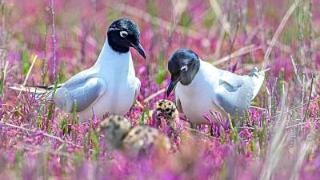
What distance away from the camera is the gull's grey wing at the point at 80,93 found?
5.73m

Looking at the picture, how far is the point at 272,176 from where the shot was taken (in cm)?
403

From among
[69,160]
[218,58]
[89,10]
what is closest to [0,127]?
[69,160]

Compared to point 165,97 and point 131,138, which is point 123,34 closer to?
point 165,97

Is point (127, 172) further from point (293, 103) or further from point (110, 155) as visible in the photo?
point (293, 103)

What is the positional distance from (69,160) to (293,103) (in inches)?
63.0

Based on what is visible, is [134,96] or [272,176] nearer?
[272,176]

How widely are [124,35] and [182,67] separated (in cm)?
49

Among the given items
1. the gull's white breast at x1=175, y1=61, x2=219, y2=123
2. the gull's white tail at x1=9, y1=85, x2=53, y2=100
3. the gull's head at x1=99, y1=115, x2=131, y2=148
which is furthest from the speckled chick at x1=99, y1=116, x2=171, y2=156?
the gull's white tail at x1=9, y1=85, x2=53, y2=100

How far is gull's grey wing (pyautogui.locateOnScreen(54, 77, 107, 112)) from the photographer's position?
5734 millimetres

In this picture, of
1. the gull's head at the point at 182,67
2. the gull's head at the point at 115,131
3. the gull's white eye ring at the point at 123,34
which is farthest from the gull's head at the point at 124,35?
the gull's head at the point at 115,131

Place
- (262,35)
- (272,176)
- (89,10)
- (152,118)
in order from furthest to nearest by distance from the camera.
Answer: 1. (89,10)
2. (262,35)
3. (152,118)
4. (272,176)

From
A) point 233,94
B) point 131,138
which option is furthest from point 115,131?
point 233,94

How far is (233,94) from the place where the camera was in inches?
229

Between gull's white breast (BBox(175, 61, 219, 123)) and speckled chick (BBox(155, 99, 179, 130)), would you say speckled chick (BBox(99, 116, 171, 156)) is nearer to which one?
speckled chick (BBox(155, 99, 179, 130))
